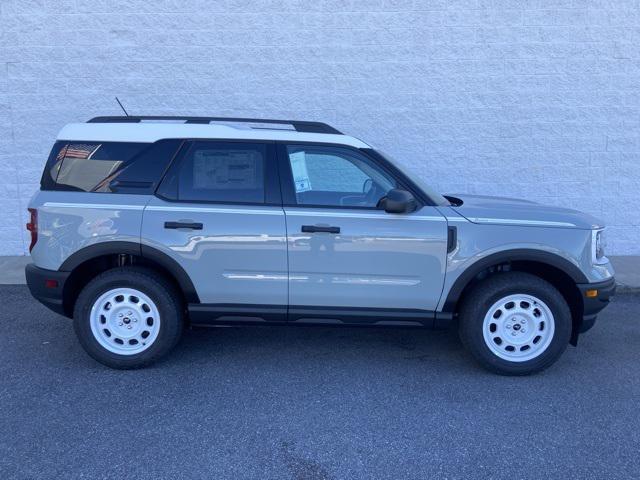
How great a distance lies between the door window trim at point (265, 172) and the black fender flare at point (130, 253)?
16.4 inches

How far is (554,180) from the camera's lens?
27.0 ft

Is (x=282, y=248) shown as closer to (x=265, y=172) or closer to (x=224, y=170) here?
(x=265, y=172)

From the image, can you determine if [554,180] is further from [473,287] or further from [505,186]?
[473,287]

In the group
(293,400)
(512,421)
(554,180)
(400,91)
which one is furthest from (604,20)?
(293,400)

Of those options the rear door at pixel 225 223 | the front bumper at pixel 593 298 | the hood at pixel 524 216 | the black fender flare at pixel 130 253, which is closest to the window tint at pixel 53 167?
the black fender flare at pixel 130 253

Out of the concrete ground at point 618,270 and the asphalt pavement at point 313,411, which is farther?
the concrete ground at point 618,270

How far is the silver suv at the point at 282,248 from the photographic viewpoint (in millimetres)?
4559

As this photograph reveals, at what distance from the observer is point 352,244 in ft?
14.9

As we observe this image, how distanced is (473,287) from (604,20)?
5119 mm

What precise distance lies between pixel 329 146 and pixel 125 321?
2.08 meters

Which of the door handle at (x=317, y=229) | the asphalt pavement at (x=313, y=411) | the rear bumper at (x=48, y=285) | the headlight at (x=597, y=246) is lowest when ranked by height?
the asphalt pavement at (x=313, y=411)

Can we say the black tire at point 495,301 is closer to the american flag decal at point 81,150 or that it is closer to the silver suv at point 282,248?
the silver suv at point 282,248

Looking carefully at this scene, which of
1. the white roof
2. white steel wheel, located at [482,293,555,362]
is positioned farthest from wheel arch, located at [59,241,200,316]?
white steel wheel, located at [482,293,555,362]

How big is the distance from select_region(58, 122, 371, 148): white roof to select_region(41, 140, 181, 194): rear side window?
0.06m
